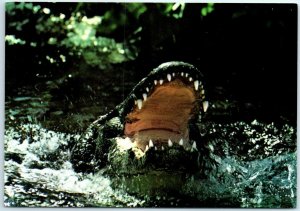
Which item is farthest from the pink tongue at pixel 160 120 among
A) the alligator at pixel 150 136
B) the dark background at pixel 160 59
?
the dark background at pixel 160 59

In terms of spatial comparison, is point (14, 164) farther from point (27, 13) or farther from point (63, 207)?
point (27, 13)

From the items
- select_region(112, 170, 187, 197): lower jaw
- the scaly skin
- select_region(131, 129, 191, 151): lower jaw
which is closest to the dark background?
the scaly skin

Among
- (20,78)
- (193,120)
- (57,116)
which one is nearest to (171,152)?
(193,120)

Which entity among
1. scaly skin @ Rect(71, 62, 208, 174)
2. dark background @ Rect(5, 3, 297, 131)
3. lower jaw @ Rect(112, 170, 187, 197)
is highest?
dark background @ Rect(5, 3, 297, 131)

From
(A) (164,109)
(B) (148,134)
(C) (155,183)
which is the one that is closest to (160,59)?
(A) (164,109)

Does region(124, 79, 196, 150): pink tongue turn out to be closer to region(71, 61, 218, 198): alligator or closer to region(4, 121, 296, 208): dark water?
region(71, 61, 218, 198): alligator

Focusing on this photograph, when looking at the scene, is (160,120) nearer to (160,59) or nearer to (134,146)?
(134,146)

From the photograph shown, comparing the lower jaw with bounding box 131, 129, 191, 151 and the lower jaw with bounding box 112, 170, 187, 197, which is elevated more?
the lower jaw with bounding box 131, 129, 191, 151
